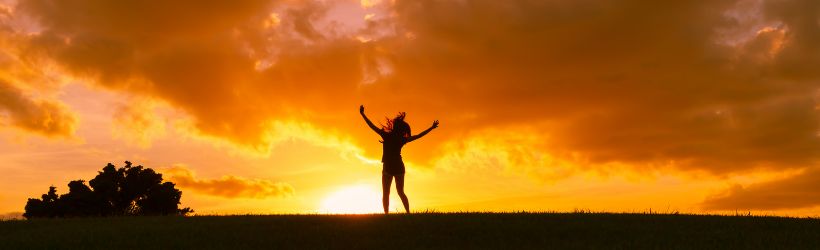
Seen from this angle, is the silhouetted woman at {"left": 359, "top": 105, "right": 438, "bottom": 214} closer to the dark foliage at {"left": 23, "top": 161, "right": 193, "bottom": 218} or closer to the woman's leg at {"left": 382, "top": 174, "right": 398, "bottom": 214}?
the woman's leg at {"left": 382, "top": 174, "right": 398, "bottom": 214}

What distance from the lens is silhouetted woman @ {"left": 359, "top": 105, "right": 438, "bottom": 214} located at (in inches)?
910

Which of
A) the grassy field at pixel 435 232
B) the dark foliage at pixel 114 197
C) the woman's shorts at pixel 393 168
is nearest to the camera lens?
the grassy field at pixel 435 232

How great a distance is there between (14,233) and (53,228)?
1.12 metres

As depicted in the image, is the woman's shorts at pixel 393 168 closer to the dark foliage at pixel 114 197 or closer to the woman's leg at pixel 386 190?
the woman's leg at pixel 386 190

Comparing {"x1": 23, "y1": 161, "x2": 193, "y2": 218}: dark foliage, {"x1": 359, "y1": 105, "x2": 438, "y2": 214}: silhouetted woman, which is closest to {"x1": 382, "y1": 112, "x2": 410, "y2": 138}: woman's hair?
{"x1": 359, "y1": 105, "x2": 438, "y2": 214}: silhouetted woman

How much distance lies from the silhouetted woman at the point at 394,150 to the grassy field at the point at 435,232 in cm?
135

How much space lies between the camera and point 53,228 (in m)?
22.6

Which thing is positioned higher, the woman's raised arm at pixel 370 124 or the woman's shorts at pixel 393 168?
the woman's raised arm at pixel 370 124

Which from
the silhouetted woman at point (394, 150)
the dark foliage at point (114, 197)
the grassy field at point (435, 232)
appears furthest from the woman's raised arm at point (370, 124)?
the dark foliage at point (114, 197)

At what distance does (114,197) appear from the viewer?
51062mm

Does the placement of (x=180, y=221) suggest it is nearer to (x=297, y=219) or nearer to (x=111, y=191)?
(x=297, y=219)

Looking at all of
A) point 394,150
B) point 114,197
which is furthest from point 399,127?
point 114,197

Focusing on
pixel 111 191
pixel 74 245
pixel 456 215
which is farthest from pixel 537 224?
pixel 111 191

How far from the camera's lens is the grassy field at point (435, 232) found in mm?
18422
